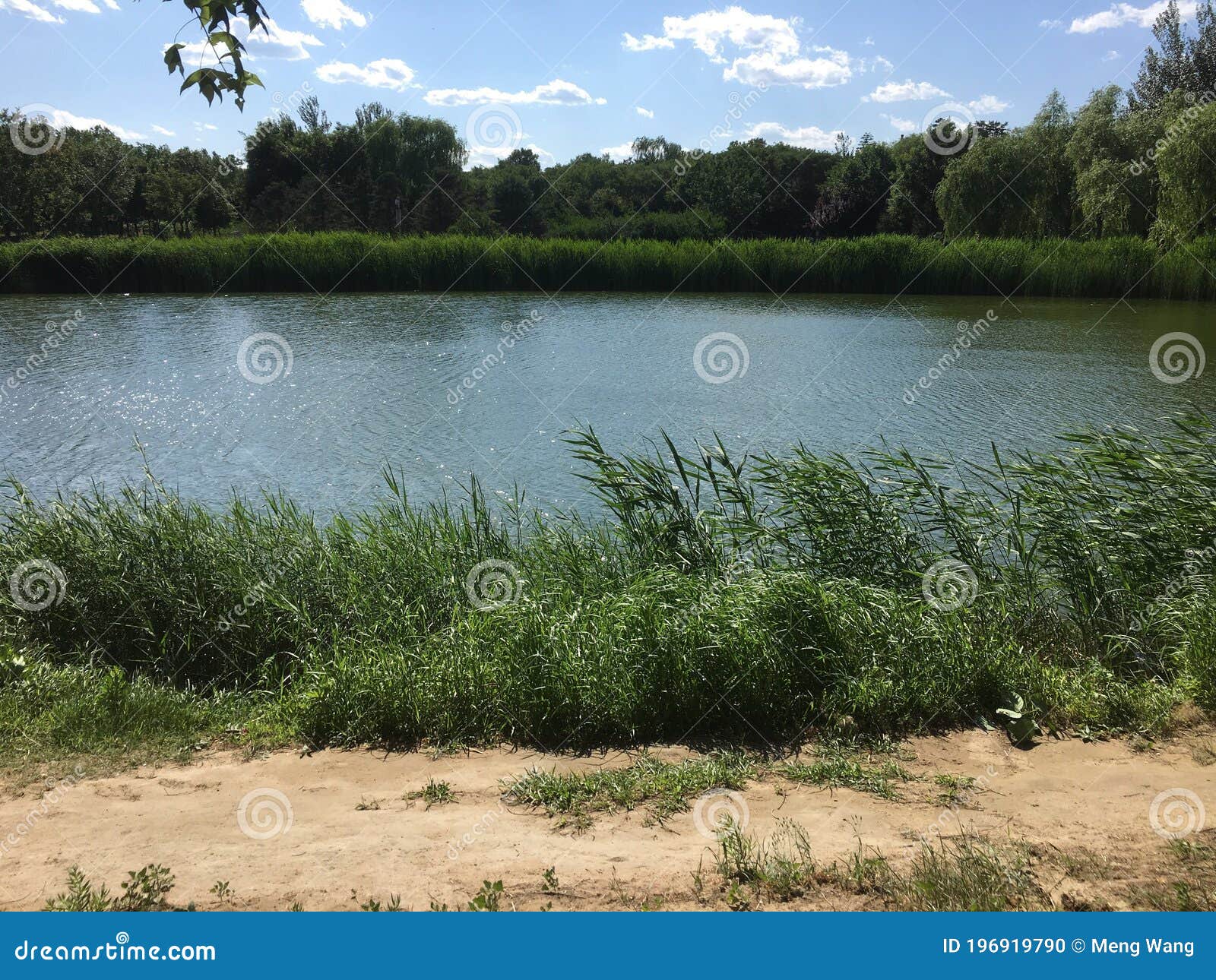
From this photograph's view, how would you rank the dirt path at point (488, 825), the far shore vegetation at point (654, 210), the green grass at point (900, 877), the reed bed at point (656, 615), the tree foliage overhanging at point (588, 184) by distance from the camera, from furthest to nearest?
the tree foliage overhanging at point (588, 184) → the far shore vegetation at point (654, 210) → the reed bed at point (656, 615) → the dirt path at point (488, 825) → the green grass at point (900, 877)

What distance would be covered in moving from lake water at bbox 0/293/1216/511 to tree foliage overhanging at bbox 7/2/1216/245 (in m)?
8.99

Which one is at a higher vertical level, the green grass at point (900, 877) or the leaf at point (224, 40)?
the leaf at point (224, 40)

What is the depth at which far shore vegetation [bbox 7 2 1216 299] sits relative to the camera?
27.3 metres

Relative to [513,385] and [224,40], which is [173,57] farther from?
[513,385]

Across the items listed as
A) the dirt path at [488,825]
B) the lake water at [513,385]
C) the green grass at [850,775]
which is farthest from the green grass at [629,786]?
the lake water at [513,385]

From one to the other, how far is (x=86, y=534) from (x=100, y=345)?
1473cm

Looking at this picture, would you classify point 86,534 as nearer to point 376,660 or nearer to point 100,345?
point 376,660

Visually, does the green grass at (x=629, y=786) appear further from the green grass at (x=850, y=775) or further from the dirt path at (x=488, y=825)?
the green grass at (x=850, y=775)

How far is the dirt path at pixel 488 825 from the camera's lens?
9.18 feet

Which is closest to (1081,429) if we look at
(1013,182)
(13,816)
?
(13,816)

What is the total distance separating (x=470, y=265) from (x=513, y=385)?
16.2m

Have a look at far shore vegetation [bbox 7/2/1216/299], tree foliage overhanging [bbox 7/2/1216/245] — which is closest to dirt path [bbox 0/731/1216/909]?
far shore vegetation [bbox 7/2/1216/299]

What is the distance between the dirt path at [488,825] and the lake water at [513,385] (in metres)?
4.43

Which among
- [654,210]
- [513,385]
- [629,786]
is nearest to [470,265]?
[654,210]
